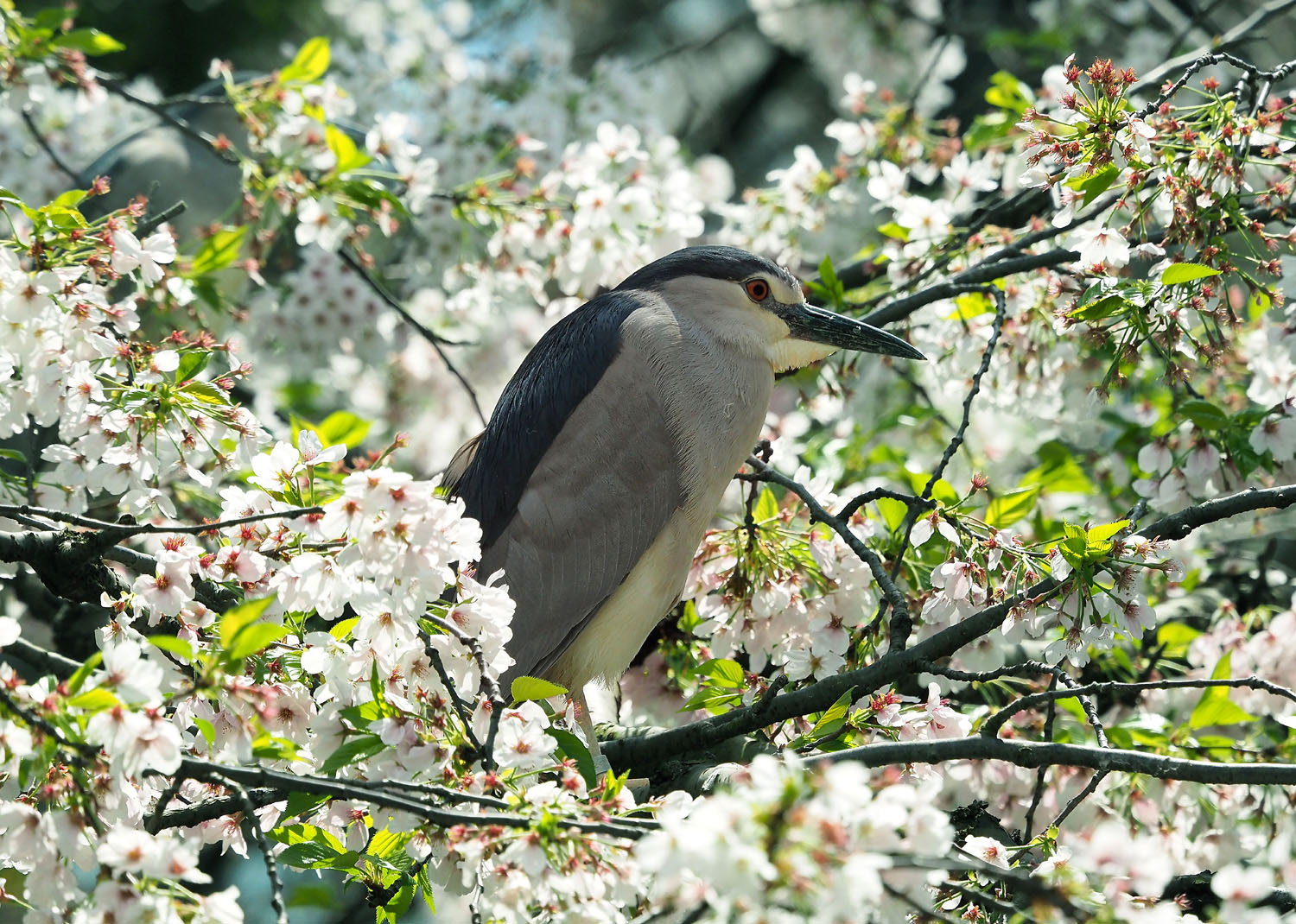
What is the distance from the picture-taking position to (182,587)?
1727 millimetres

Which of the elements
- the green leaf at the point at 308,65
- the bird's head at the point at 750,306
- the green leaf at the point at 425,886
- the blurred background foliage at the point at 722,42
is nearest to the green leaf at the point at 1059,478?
the bird's head at the point at 750,306

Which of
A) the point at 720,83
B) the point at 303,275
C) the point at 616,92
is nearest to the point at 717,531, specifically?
the point at 303,275

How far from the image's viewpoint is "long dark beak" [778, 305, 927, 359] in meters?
2.68

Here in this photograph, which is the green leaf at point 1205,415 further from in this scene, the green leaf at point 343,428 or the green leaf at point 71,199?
the green leaf at point 71,199

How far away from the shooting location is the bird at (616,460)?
8.36ft

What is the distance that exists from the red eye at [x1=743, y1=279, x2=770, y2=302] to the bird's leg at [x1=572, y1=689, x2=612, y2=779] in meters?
1.00

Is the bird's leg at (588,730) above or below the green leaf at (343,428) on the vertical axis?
below

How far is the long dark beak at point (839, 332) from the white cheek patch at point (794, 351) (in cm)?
2

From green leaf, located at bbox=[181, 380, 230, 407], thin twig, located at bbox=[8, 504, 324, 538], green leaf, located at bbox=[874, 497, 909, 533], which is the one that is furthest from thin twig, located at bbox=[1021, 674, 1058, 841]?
green leaf, located at bbox=[181, 380, 230, 407]

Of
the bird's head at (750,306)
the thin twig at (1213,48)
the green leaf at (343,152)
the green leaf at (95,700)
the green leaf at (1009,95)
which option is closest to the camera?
the green leaf at (95,700)

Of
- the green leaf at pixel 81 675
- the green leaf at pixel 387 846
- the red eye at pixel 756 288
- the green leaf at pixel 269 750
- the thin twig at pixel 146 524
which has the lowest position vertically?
the green leaf at pixel 269 750

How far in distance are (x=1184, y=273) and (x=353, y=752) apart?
1467mm

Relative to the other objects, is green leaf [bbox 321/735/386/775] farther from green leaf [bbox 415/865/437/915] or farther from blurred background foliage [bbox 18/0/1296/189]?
blurred background foliage [bbox 18/0/1296/189]

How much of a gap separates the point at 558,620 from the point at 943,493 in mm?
848
